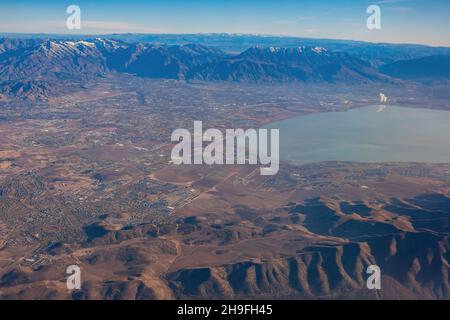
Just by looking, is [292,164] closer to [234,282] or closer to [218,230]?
[218,230]

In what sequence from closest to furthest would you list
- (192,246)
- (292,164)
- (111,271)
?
(111,271)
(192,246)
(292,164)

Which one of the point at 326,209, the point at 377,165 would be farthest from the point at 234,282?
the point at 377,165

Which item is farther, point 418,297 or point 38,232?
point 38,232

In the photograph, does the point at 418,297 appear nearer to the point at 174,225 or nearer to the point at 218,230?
the point at 218,230

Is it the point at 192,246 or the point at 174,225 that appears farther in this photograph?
the point at 174,225

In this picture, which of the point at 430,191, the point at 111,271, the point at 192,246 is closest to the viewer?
the point at 111,271

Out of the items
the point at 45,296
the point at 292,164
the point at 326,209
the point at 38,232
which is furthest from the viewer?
the point at 292,164
